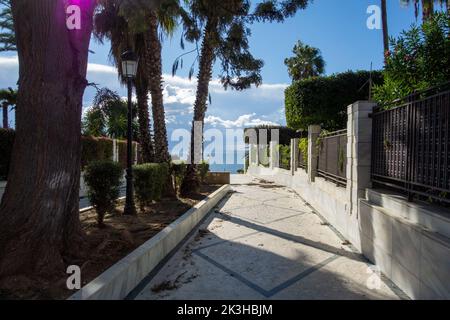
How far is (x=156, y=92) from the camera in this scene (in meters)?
10.9

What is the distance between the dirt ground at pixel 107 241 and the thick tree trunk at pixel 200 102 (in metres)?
1.88

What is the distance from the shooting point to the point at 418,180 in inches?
176

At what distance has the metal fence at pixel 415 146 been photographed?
384 centimetres

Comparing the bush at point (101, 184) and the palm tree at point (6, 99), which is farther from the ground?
the palm tree at point (6, 99)

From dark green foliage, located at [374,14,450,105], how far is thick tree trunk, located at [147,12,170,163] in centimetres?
675

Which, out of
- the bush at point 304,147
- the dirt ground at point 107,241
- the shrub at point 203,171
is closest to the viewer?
the dirt ground at point 107,241

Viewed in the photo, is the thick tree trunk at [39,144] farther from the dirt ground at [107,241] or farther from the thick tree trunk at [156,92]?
the thick tree trunk at [156,92]

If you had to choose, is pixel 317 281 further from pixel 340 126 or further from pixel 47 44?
pixel 340 126

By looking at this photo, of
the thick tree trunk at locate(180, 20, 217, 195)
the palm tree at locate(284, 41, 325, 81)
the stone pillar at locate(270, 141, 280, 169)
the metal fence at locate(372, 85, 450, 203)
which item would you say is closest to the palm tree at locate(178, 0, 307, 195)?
the thick tree trunk at locate(180, 20, 217, 195)

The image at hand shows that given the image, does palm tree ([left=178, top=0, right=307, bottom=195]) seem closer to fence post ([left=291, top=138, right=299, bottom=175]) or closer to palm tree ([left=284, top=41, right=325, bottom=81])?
fence post ([left=291, top=138, right=299, bottom=175])

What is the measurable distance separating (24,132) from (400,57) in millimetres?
5658

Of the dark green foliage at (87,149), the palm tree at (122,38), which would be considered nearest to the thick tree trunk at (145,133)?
the palm tree at (122,38)
